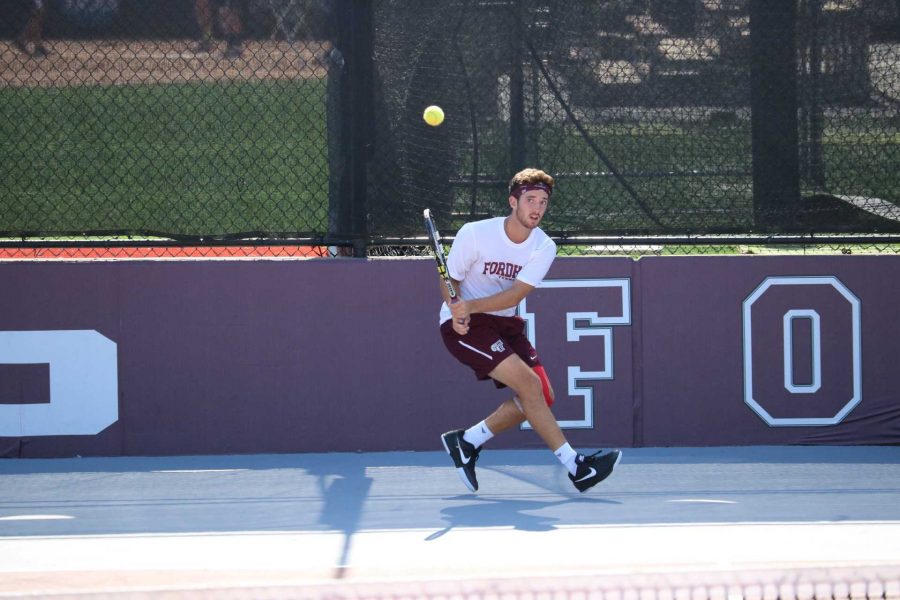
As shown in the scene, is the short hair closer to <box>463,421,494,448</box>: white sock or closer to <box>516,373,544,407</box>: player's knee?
<box>516,373,544,407</box>: player's knee

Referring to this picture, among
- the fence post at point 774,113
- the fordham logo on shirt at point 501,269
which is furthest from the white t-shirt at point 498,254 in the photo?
the fence post at point 774,113

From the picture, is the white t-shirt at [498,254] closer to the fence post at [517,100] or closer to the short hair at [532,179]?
the short hair at [532,179]

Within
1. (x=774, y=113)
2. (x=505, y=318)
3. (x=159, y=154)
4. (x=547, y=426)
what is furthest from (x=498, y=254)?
(x=159, y=154)

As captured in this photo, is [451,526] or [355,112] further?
[355,112]

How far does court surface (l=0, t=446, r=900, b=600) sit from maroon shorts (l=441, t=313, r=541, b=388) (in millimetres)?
626

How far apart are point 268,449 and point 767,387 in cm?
274

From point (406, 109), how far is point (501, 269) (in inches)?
55.6

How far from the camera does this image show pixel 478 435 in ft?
18.9

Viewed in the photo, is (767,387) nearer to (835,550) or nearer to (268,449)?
(835,550)

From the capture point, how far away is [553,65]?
6.66 meters

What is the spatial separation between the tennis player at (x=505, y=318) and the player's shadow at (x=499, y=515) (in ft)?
0.63

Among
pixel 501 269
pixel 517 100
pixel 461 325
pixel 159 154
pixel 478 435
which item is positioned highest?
pixel 517 100

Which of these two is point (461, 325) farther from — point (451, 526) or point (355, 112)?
point (355, 112)

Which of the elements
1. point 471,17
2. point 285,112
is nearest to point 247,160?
point 285,112
